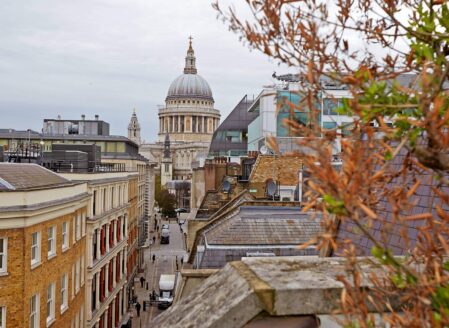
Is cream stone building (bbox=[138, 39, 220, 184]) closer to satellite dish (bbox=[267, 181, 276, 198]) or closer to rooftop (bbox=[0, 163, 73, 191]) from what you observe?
satellite dish (bbox=[267, 181, 276, 198])

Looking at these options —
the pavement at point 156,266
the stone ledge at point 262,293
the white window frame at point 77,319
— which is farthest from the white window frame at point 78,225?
the stone ledge at point 262,293

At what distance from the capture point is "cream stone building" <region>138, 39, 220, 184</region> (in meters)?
168

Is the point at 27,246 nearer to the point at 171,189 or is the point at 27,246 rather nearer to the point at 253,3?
the point at 253,3

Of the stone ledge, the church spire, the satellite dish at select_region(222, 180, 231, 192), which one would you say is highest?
the church spire

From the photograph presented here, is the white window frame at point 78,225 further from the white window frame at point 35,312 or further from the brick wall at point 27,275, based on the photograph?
the white window frame at point 35,312

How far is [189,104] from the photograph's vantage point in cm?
16975

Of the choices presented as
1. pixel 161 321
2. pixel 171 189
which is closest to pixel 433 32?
pixel 161 321

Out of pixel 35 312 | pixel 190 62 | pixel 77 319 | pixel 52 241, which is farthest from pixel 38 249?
pixel 190 62

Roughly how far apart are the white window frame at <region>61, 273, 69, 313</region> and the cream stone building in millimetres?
139770

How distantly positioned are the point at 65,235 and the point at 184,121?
483ft

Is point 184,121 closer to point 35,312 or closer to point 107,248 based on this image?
point 107,248

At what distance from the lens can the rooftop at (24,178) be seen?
20.0m

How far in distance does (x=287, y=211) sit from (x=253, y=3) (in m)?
15.9

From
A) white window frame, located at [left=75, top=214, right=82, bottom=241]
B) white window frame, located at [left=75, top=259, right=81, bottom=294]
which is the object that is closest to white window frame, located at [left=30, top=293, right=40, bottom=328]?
white window frame, located at [left=75, top=259, right=81, bottom=294]
